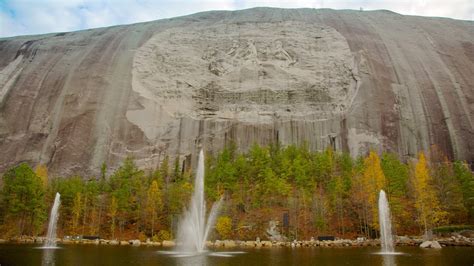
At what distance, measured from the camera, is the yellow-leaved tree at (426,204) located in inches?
1186

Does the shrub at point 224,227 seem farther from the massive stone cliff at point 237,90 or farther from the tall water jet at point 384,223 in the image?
the massive stone cliff at point 237,90

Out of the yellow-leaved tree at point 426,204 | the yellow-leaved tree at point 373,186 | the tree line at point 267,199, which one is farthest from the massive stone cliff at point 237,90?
the yellow-leaved tree at point 426,204

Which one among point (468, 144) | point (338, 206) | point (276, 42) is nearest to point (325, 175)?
point (338, 206)

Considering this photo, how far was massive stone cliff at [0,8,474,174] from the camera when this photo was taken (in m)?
48.4

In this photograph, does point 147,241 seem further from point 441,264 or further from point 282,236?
point 441,264

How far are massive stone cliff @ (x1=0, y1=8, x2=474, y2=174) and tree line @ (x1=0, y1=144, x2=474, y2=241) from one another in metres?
8.82

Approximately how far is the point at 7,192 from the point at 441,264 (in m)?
32.8

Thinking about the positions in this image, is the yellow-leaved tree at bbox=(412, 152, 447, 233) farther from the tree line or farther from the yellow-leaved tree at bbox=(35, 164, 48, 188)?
the yellow-leaved tree at bbox=(35, 164, 48, 188)

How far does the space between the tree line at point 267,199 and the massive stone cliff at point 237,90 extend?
882cm

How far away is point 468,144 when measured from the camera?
47.4 metres

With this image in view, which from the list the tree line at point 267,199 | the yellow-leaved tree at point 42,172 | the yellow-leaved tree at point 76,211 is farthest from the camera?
the yellow-leaved tree at point 42,172

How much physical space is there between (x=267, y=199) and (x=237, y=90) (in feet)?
72.0

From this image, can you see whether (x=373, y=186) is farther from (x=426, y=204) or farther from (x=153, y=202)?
(x=153, y=202)

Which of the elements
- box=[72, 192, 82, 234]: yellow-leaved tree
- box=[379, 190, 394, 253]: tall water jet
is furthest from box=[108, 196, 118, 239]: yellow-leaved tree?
box=[379, 190, 394, 253]: tall water jet
